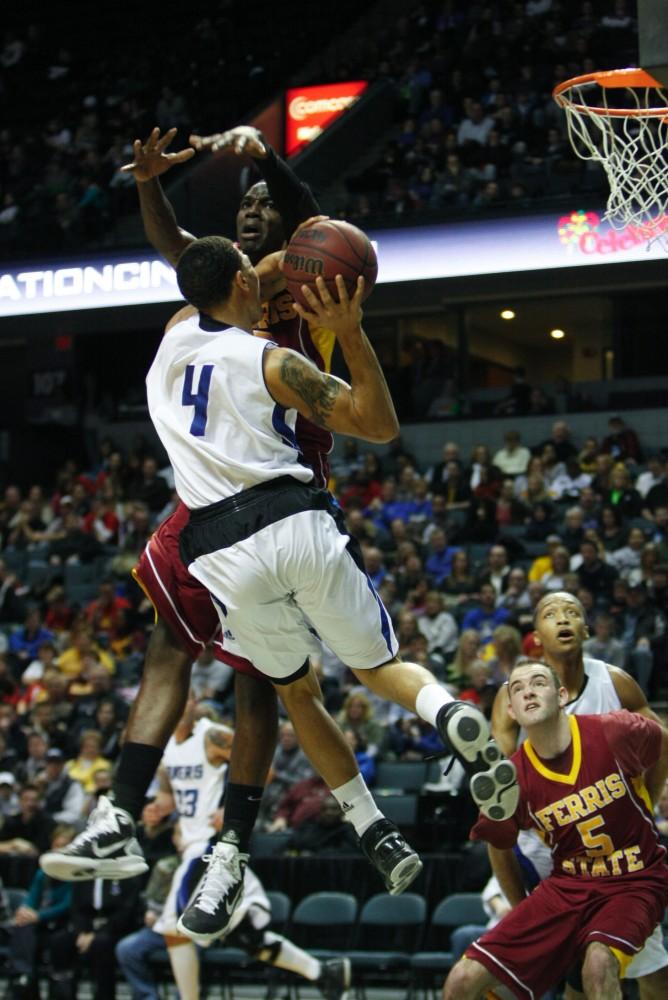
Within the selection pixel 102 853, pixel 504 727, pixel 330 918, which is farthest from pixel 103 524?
pixel 102 853

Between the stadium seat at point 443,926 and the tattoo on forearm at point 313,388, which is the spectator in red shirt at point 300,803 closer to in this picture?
the stadium seat at point 443,926

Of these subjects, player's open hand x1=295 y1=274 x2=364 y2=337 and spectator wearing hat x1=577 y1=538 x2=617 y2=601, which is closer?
player's open hand x1=295 y1=274 x2=364 y2=337

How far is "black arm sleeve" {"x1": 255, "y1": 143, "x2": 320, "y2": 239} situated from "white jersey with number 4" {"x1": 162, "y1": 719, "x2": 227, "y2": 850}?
5.03 metres

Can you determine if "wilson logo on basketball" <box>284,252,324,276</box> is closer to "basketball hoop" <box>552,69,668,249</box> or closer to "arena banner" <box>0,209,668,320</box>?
"basketball hoop" <box>552,69,668,249</box>

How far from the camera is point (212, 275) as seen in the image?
206 inches

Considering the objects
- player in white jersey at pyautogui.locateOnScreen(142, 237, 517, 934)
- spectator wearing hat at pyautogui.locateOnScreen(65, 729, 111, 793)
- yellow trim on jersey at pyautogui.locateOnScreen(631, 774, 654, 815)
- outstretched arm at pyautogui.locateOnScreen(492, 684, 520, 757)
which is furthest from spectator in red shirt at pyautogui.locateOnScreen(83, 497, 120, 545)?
player in white jersey at pyautogui.locateOnScreen(142, 237, 517, 934)

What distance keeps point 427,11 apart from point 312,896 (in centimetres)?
1456

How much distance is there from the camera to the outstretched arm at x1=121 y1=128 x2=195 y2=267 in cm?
585

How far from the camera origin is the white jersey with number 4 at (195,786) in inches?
394

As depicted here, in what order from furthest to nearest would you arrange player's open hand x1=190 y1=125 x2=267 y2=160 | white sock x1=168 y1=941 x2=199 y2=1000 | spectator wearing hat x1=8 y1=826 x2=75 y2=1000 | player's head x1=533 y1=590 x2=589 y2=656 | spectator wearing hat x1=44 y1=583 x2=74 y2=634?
spectator wearing hat x1=44 y1=583 x2=74 y2=634, spectator wearing hat x1=8 y1=826 x2=75 y2=1000, white sock x1=168 y1=941 x2=199 y2=1000, player's head x1=533 y1=590 x2=589 y2=656, player's open hand x1=190 y1=125 x2=267 y2=160

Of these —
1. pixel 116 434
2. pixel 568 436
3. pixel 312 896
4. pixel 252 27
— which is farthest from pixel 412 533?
pixel 252 27

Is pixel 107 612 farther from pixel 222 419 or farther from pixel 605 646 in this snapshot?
pixel 222 419

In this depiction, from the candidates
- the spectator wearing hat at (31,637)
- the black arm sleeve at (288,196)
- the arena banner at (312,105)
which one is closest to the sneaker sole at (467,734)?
the black arm sleeve at (288,196)

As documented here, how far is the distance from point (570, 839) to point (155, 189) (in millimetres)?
3181
